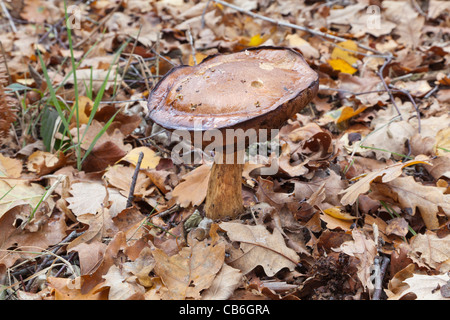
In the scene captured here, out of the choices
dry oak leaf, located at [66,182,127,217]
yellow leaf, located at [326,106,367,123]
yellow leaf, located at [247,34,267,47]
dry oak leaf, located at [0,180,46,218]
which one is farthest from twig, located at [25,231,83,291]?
yellow leaf, located at [247,34,267,47]

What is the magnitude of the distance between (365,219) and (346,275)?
584mm

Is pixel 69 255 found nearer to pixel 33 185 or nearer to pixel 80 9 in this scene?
pixel 33 185

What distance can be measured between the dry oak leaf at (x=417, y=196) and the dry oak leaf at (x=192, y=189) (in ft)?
3.53

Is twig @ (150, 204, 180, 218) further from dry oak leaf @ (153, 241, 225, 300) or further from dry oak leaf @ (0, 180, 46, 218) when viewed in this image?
dry oak leaf @ (0, 180, 46, 218)

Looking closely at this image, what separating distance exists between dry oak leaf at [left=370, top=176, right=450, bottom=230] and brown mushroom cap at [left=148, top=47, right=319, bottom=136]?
93cm

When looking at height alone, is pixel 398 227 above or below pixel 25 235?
above

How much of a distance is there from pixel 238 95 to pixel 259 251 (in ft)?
2.70

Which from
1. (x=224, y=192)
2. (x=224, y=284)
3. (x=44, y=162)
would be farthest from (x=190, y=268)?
(x=44, y=162)

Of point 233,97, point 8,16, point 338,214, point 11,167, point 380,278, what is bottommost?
point 8,16

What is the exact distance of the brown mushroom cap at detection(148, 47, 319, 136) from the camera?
5.69ft

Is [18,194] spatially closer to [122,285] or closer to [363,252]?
[122,285]

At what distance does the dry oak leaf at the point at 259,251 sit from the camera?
203 cm

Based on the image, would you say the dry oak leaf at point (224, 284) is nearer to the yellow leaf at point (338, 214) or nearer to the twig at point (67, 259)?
the yellow leaf at point (338, 214)

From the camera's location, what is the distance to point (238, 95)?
1.83m
